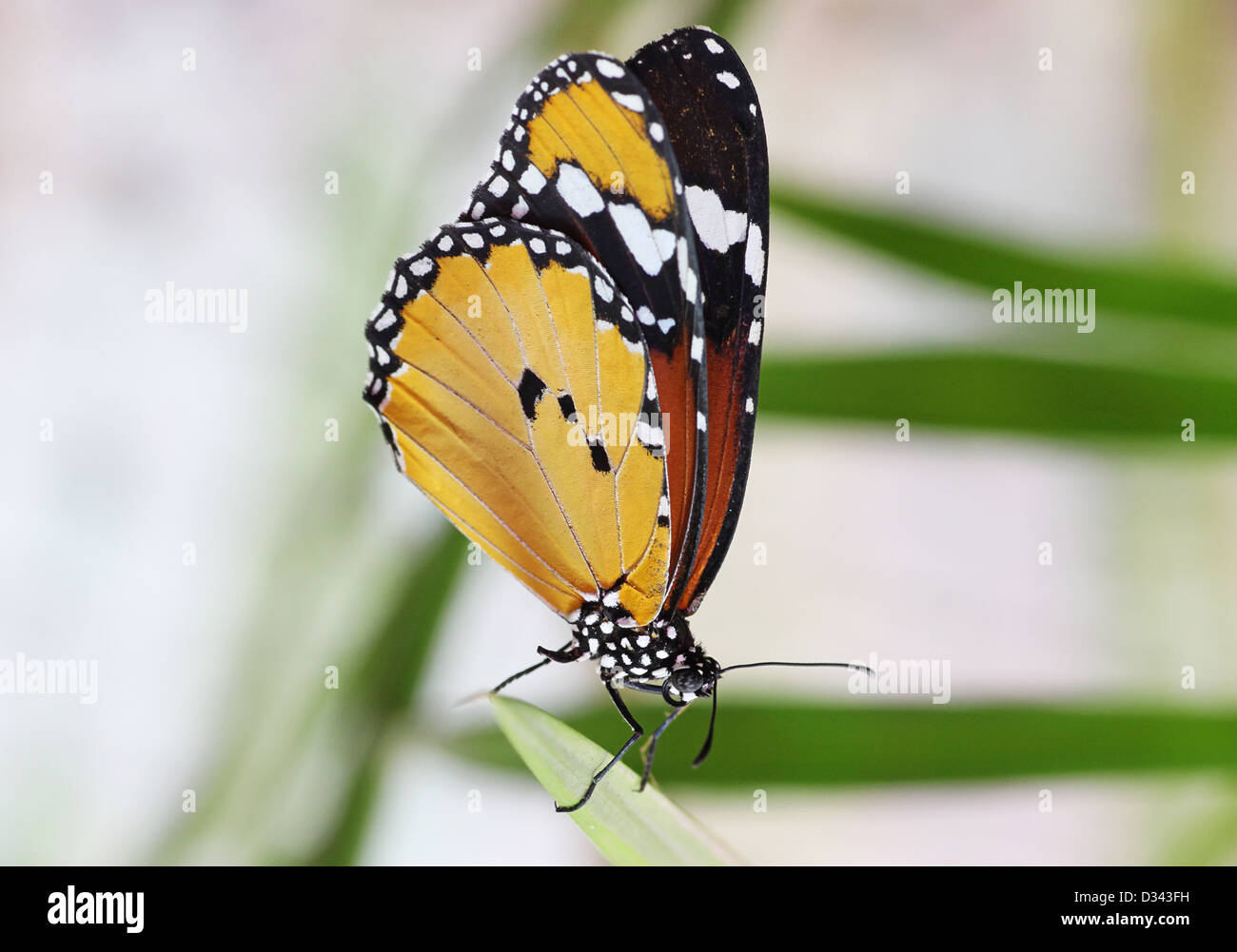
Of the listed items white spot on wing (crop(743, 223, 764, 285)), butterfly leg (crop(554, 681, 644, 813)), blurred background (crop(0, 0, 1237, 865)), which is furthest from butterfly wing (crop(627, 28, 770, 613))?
blurred background (crop(0, 0, 1237, 865))

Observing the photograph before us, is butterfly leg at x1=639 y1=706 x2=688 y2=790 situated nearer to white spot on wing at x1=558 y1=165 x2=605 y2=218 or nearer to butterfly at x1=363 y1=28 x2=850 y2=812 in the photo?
butterfly at x1=363 y1=28 x2=850 y2=812

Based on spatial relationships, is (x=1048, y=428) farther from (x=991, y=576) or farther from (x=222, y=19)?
(x=222, y=19)

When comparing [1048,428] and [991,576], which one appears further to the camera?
[991,576]

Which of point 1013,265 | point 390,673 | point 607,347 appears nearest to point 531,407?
point 607,347

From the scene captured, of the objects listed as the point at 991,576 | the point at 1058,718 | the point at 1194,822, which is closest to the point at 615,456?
the point at 1058,718

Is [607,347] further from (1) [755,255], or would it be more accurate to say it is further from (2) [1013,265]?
Answer: (2) [1013,265]
